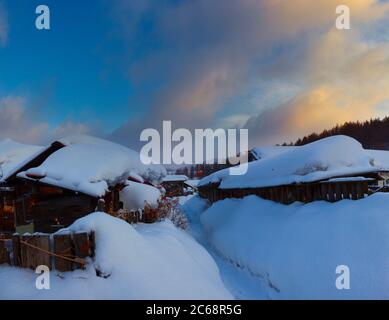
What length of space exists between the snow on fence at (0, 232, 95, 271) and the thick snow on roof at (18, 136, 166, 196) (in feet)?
18.8

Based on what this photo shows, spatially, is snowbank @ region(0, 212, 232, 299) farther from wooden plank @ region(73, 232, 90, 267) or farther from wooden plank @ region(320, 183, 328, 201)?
wooden plank @ region(320, 183, 328, 201)

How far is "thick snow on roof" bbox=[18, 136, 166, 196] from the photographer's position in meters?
10.8

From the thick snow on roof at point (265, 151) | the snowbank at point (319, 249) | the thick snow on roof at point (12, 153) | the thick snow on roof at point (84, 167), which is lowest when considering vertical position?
the snowbank at point (319, 249)

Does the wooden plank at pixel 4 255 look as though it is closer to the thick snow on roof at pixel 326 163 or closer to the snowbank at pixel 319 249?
the snowbank at pixel 319 249

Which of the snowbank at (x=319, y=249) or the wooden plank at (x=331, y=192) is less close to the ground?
the wooden plank at (x=331, y=192)

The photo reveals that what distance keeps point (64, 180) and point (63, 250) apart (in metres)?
6.80

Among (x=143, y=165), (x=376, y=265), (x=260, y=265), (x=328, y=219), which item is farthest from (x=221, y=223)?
(x=376, y=265)

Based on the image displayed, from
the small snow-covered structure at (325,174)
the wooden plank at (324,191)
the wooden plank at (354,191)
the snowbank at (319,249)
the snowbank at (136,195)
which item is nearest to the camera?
the snowbank at (319,249)

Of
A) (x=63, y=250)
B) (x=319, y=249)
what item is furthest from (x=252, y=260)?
(x=63, y=250)

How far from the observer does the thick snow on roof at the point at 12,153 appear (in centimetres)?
1720

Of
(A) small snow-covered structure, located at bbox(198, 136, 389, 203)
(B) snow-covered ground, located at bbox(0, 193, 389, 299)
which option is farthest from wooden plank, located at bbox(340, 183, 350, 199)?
(B) snow-covered ground, located at bbox(0, 193, 389, 299)

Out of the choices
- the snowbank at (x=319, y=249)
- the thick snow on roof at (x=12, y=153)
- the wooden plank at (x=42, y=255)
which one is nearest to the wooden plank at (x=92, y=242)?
the wooden plank at (x=42, y=255)

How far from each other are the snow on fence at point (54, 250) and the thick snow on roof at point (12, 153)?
39.7 feet
